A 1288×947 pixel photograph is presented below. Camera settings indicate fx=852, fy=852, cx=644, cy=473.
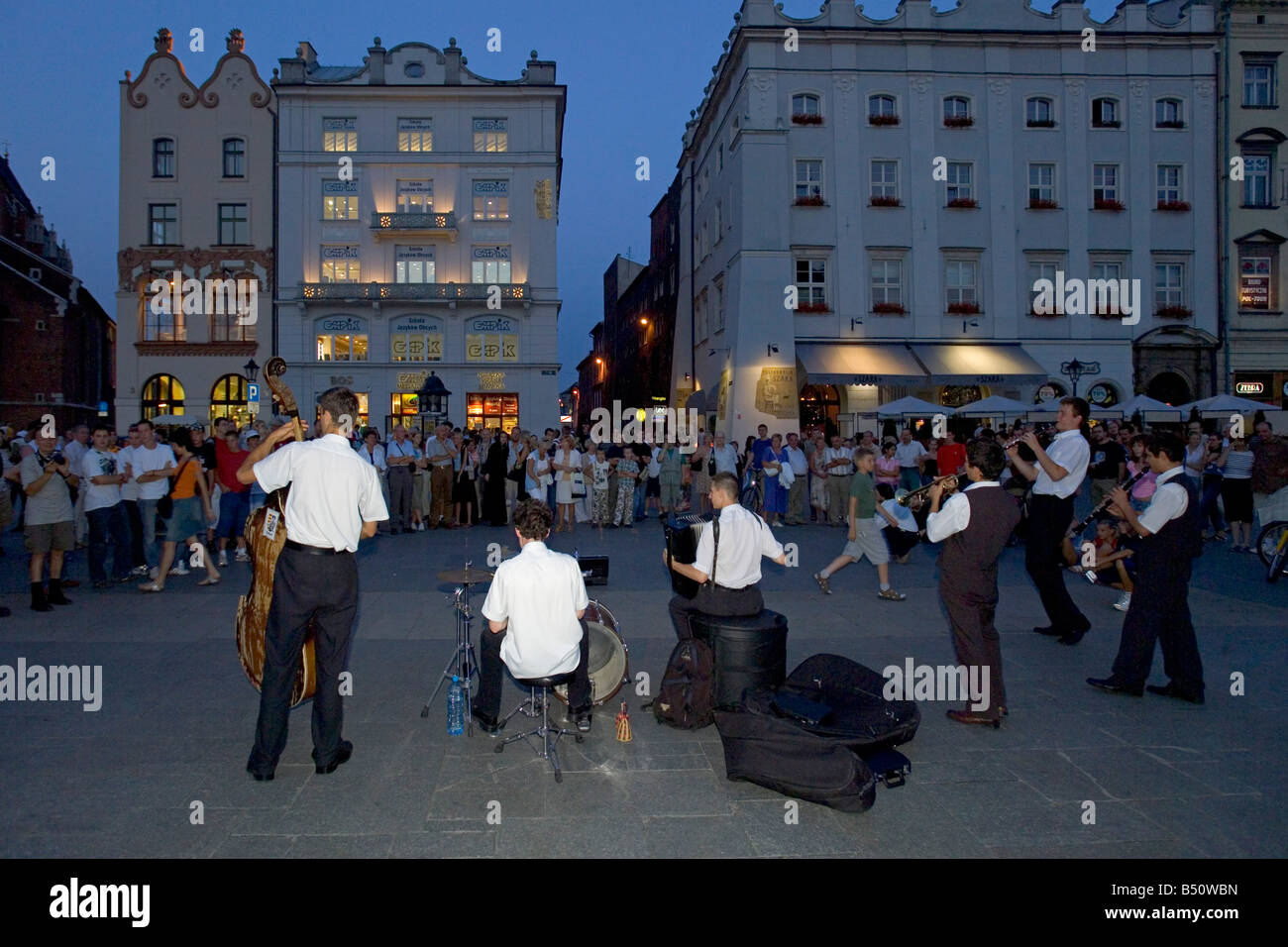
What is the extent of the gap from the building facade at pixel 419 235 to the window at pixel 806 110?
1284 cm

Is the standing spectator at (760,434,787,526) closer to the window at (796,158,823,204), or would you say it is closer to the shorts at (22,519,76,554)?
the shorts at (22,519,76,554)

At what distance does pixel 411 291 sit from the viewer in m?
36.9

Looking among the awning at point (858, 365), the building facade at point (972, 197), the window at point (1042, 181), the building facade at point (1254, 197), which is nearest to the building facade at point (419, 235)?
the building facade at point (972, 197)

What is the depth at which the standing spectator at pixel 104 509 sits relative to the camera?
398 inches

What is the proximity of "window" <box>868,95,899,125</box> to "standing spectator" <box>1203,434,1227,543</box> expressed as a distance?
1726cm

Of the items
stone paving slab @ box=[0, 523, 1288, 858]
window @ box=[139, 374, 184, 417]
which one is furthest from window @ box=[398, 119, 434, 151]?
stone paving slab @ box=[0, 523, 1288, 858]

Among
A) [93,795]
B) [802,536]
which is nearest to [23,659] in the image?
[93,795]

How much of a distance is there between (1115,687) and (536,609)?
4.55 m

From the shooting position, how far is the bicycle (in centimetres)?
1084

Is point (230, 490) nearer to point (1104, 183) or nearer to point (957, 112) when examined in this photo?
point (957, 112)

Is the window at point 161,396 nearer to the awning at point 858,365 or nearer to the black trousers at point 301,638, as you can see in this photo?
the awning at point 858,365

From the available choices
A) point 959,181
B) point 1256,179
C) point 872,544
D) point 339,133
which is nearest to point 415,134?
point 339,133

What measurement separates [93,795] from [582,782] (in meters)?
2.64

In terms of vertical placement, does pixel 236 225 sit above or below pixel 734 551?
above
